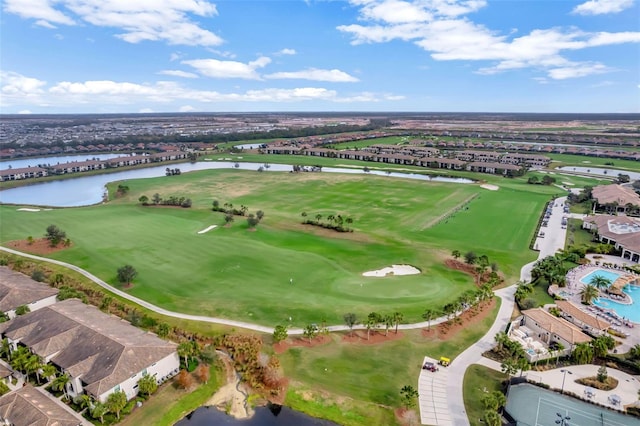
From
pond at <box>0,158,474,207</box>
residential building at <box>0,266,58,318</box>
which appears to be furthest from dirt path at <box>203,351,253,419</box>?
pond at <box>0,158,474,207</box>

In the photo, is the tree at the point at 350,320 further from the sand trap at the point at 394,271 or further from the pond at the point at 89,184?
the pond at the point at 89,184

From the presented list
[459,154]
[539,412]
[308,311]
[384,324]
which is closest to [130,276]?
[308,311]

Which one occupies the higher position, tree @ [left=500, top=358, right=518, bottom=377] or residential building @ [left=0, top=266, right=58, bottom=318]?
residential building @ [left=0, top=266, right=58, bottom=318]

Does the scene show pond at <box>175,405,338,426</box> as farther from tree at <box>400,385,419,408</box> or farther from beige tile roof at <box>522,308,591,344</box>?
beige tile roof at <box>522,308,591,344</box>

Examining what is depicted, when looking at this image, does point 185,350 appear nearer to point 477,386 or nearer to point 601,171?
point 477,386

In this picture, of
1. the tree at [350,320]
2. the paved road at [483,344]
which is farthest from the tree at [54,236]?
the paved road at [483,344]

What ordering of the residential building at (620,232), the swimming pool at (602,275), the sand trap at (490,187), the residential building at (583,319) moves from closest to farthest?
the residential building at (583,319), the swimming pool at (602,275), the residential building at (620,232), the sand trap at (490,187)
